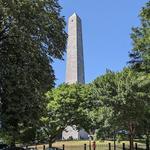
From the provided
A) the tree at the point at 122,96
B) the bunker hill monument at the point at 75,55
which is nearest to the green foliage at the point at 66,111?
the tree at the point at 122,96

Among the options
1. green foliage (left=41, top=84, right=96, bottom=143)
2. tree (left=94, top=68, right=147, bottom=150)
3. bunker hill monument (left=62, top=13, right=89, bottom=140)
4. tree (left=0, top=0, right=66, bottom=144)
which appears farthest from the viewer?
bunker hill monument (left=62, top=13, right=89, bottom=140)

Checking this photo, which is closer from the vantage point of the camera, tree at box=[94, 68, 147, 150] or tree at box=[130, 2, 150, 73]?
tree at box=[130, 2, 150, 73]

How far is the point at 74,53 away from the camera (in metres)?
87.9

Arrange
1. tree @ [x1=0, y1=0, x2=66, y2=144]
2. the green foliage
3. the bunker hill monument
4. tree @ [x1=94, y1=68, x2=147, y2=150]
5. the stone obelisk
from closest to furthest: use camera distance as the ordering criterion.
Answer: tree @ [x1=0, y1=0, x2=66, y2=144] < tree @ [x1=94, y1=68, x2=147, y2=150] < the green foliage < the bunker hill monument < the stone obelisk

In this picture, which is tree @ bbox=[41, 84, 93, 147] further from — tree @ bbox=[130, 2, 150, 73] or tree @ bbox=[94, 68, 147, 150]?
tree @ bbox=[130, 2, 150, 73]

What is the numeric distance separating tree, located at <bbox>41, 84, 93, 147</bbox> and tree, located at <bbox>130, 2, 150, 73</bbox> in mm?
24479

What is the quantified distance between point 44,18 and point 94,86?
66.2ft

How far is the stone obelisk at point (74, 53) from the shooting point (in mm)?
87125

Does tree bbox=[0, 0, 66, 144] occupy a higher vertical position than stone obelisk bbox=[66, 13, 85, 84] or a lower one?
lower

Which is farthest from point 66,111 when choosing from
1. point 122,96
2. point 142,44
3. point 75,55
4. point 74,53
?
point 142,44

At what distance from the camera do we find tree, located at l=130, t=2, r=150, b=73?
29959 millimetres

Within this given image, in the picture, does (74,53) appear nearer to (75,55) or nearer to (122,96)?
(75,55)

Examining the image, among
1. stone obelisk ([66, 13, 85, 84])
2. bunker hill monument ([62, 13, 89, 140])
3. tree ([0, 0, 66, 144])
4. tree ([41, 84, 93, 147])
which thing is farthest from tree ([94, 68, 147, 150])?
stone obelisk ([66, 13, 85, 84])

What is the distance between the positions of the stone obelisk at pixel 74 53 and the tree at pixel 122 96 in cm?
3738
